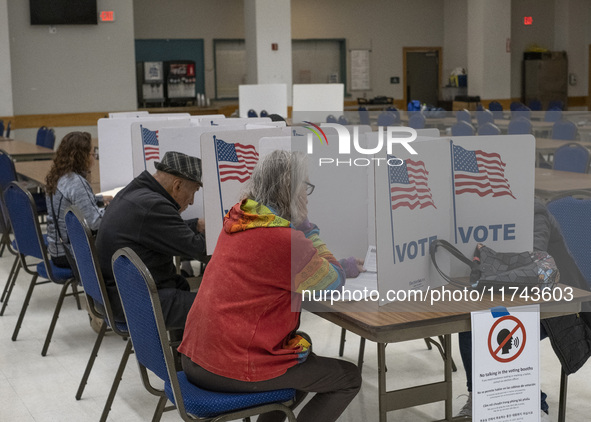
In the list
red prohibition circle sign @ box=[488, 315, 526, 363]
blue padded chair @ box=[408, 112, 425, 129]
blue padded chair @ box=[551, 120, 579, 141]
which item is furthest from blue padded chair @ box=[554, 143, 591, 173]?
blue padded chair @ box=[408, 112, 425, 129]

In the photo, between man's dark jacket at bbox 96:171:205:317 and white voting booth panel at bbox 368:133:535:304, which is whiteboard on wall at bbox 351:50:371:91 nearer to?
man's dark jacket at bbox 96:171:205:317

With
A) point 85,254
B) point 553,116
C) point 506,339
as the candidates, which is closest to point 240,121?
point 85,254

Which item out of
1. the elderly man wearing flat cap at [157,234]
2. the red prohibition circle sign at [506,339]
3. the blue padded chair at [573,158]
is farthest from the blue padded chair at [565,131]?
the red prohibition circle sign at [506,339]

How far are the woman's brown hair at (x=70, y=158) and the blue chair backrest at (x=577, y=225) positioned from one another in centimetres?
246

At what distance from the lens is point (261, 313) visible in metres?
2.26

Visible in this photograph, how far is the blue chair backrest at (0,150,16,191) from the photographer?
5.81 meters

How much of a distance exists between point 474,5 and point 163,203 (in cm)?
1308

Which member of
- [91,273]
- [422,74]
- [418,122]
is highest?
[422,74]

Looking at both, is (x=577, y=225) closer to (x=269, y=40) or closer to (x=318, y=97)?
(x=318, y=97)

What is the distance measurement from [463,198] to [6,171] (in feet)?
13.7

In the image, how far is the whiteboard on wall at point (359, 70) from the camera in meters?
16.6

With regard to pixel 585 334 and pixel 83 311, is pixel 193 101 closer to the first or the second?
pixel 83 311

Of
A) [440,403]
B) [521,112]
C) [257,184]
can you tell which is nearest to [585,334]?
[440,403]

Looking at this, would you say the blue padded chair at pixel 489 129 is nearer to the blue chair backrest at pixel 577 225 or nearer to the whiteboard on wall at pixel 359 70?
the blue chair backrest at pixel 577 225
